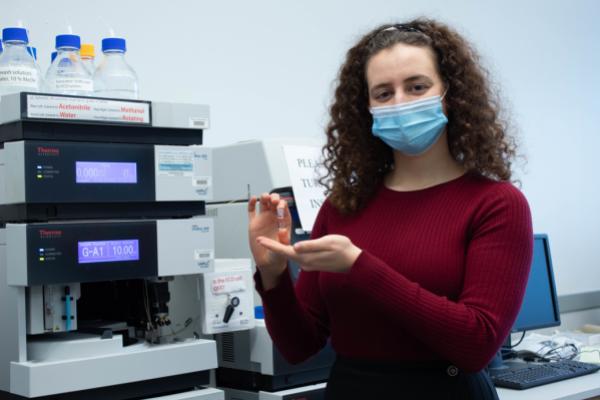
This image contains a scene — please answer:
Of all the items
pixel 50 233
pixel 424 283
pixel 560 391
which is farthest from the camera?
pixel 560 391

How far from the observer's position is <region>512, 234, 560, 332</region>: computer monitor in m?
2.83

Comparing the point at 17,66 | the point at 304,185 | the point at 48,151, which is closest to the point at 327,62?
the point at 304,185

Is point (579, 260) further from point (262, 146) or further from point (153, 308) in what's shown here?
point (153, 308)

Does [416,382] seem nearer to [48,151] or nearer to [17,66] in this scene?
[48,151]

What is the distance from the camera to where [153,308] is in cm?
178

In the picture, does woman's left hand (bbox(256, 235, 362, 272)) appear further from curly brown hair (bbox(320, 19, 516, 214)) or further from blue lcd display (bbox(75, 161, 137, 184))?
blue lcd display (bbox(75, 161, 137, 184))

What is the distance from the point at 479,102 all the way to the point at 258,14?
1483mm

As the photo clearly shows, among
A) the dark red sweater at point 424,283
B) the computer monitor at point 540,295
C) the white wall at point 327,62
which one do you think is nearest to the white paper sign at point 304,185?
the white wall at point 327,62

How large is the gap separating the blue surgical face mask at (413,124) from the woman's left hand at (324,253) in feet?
0.83

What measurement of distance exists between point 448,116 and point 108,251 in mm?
741

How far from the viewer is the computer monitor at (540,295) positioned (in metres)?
2.83

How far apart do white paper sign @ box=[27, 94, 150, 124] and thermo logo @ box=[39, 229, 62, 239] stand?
0.73 feet

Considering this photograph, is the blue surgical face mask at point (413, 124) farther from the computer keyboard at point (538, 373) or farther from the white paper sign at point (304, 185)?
the computer keyboard at point (538, 373)

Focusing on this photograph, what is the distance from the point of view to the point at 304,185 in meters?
2.16
